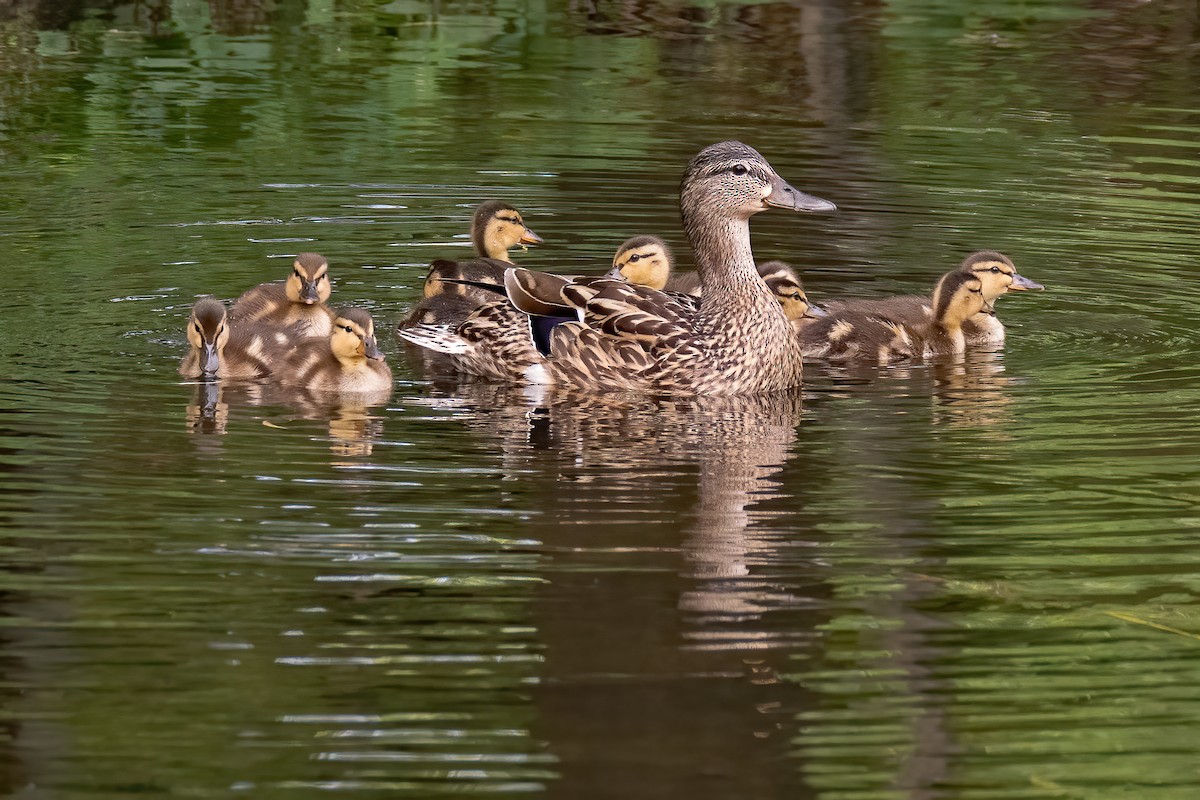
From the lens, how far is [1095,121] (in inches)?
526

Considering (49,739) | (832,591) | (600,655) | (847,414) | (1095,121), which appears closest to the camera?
(49,739)

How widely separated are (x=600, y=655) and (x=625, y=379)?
10.1 ft

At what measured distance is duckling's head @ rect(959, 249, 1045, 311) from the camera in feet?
28.2

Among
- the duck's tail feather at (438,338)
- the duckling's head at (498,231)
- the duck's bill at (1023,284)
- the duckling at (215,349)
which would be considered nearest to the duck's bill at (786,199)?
the duck's bill at (1023,284)

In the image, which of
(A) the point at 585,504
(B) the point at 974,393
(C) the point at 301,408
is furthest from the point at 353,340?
(B) the point at 974,393

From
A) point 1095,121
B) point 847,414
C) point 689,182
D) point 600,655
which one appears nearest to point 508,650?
point 600,655

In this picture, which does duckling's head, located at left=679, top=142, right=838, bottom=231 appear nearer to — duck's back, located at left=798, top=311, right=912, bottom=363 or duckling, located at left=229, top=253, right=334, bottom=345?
duck's back, located at left=798, top=311, right=912, bottom=363

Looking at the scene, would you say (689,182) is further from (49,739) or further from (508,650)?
(49,739)

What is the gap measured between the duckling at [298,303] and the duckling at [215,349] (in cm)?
26

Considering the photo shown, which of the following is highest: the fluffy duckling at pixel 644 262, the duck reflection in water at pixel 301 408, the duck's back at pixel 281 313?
the fluffy duckling at pixel 644 262

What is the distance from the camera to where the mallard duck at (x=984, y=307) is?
8.46 meters

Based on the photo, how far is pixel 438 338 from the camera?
819 cm

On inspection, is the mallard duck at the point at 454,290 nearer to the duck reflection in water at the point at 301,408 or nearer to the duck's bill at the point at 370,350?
the duck's bill at the point at 370,350

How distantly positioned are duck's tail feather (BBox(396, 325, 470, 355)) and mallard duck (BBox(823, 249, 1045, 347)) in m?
1.54
